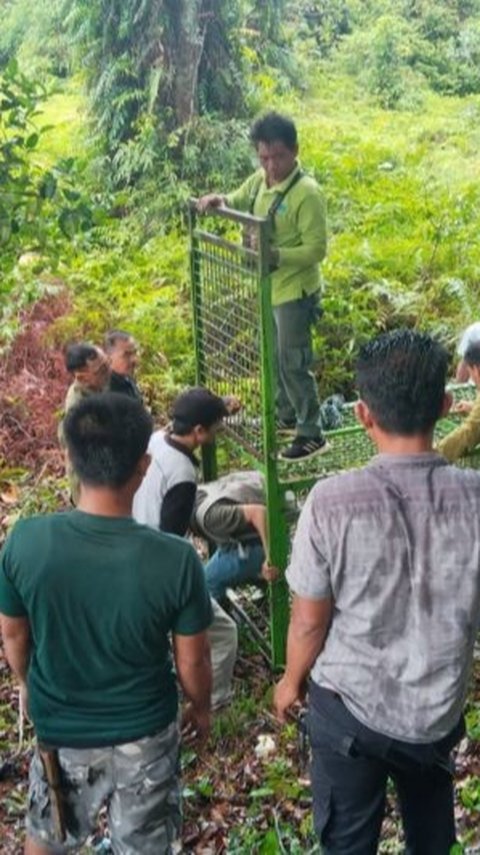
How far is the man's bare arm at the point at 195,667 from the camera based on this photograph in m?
2.89

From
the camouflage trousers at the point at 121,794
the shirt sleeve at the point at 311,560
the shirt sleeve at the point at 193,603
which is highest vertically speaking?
the shirt sleeve at the point at 311,560

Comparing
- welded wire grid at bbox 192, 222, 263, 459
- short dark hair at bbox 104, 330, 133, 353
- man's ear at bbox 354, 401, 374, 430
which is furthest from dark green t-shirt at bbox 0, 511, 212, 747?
short dark hair at bbox 104, 330, 133, 353

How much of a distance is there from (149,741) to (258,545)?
7.88ft

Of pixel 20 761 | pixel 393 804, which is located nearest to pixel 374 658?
pixel 393 804

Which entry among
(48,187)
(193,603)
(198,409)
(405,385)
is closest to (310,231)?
(198,409)

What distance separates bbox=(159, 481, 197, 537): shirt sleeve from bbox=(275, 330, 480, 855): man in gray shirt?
6.11 ft

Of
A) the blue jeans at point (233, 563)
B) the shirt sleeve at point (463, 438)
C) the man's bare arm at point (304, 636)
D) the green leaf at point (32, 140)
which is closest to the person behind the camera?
the man's bare arm at point (304, 636)

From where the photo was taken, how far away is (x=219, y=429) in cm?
543

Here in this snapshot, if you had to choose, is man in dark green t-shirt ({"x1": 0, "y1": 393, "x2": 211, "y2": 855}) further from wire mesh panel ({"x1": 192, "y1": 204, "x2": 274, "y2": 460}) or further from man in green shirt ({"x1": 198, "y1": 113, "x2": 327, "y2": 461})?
man in green shirt ({"x1": 198, "y1": 113, "x2": 327, "y2": 461})

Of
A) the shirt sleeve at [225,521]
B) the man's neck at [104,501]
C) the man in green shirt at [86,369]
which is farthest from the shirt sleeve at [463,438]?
the man's neck at [104,501]

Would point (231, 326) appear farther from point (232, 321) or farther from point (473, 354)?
point (473, 354)

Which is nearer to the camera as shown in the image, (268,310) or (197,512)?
(268,310)

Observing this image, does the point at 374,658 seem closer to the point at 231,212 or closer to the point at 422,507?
the point at 422,507

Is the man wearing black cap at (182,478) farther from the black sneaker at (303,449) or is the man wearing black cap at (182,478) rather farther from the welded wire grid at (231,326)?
the black sneaker at (303,449)
